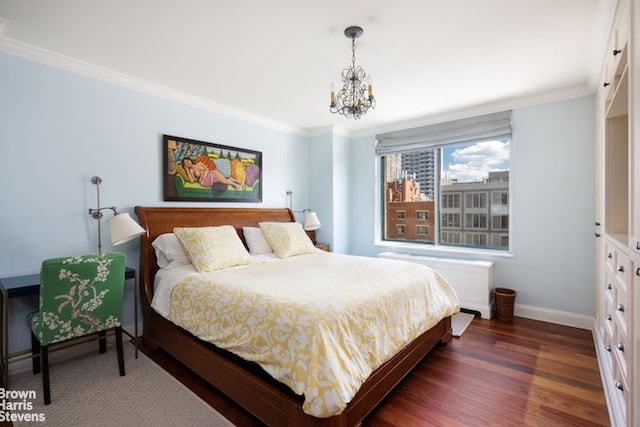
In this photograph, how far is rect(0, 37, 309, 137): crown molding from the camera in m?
2.33

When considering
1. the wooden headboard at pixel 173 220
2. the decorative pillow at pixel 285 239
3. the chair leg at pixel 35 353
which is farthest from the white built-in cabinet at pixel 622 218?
→ the chair leg at pixel 35 353

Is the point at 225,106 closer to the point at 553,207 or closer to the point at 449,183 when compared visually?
the point at 449,183

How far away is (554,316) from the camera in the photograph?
3297 mm

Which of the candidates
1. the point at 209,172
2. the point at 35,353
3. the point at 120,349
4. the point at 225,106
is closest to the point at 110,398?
the point at 120,349

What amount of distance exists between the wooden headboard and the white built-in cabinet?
3.27m

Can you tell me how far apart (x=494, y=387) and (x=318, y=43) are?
111 inches

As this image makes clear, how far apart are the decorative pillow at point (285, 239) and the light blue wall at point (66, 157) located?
1.21 m

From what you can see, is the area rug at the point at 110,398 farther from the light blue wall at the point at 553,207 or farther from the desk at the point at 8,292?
the light blue wall at the point at 553,207

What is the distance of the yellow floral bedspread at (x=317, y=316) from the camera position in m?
1.50

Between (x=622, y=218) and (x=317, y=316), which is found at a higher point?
(x=622, y=218)

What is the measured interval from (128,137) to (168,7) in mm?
1490

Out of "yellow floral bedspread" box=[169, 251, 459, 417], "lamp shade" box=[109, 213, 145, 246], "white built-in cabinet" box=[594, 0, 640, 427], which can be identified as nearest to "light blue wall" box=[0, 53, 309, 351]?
"lamp shade" box=[109, 213, 145, 246]

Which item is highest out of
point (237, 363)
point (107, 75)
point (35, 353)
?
point (107, 75)

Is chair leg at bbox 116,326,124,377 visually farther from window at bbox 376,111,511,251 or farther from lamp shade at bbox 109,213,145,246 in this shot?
window at bbox 376,111,511,251
